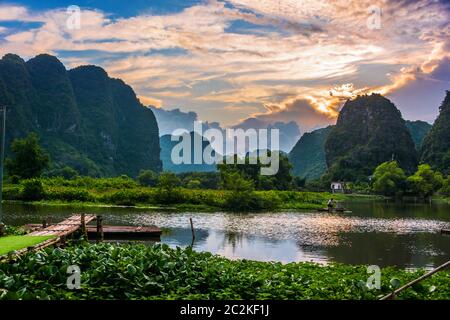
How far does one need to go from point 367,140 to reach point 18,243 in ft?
320

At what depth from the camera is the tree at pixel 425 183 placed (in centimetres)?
6665

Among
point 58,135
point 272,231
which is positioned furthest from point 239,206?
point 58,135

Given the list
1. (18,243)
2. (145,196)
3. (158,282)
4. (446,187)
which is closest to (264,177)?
(145,196)

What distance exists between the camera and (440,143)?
86812 mm

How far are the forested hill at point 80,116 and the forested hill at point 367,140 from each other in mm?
42324

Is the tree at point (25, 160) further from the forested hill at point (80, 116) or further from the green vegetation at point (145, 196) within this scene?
the forested hill at point (80, 116)

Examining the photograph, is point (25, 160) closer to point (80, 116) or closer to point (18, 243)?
point (18, 243)

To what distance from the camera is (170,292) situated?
301 inches

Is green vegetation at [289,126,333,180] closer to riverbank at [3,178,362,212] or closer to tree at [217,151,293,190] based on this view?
tree at [217,151,293,190]

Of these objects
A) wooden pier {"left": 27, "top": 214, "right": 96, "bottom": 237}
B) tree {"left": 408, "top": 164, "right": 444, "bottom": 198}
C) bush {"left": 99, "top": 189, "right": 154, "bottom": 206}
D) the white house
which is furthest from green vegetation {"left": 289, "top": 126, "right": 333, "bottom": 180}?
wooden pier {"left": 27, "top": 214, "right": 96, "bottom": 237}

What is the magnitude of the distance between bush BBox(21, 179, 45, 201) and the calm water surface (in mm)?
3445

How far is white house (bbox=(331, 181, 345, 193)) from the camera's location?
7598 centimetres

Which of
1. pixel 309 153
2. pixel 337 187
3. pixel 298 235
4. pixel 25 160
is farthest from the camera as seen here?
pixel 309 153
